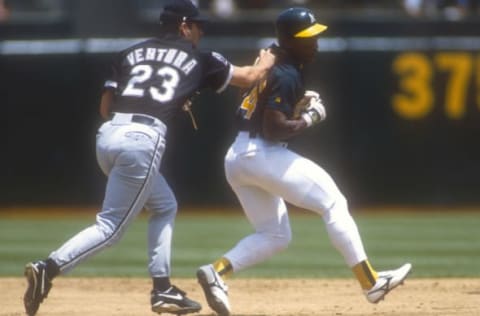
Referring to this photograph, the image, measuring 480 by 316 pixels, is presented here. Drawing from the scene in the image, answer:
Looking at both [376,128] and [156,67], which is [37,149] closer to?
[376,128]

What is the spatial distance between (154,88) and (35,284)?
1231mm

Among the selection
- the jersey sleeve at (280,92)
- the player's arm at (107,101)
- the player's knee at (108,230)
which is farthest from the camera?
the player's arm at (107,101)

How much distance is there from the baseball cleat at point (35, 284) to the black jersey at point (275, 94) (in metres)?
1.38

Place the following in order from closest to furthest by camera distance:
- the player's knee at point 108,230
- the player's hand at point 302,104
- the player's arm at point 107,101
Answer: the player's knee at point 108,230 < the player's hand at point 302,104 < the player's arm at point 107,101

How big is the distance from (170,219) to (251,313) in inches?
32.7

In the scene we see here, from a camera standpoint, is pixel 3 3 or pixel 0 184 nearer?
pixel 0 184

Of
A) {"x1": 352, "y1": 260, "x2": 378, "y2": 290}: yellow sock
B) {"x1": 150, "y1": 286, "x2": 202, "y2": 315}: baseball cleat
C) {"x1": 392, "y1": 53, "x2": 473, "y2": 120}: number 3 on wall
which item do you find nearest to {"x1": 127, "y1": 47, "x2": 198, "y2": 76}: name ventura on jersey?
{"x1": 150, "y1": 286, "x2": 202, "y2": 315}: baseball cleat

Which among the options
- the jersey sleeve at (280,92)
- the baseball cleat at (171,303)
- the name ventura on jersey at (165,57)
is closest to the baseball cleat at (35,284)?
the baseball cleat at (171,303)

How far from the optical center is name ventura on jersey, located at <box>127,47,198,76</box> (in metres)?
7.04

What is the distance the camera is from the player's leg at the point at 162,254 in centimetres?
711

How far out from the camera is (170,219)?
23.9 ft

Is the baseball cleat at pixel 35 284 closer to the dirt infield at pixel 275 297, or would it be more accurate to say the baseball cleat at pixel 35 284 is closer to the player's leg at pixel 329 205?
the dirt infield at pixel 275 297

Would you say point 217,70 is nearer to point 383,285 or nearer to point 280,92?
point 280,92

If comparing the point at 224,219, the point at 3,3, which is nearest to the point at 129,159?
the point at 224,219
